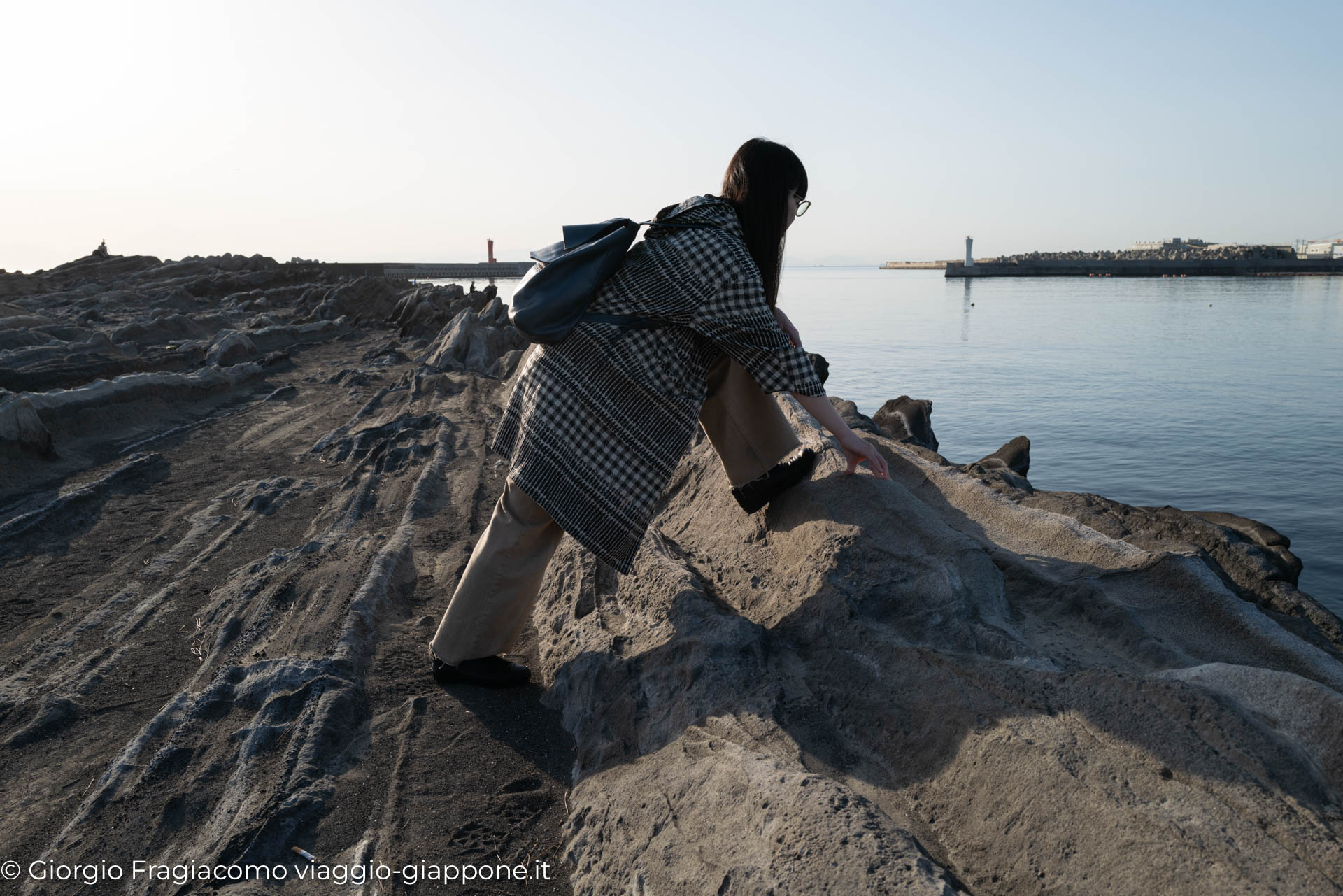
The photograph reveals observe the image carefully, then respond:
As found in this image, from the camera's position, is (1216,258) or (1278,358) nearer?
(1278,358)

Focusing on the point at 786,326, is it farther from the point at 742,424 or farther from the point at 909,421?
the point at 909,421

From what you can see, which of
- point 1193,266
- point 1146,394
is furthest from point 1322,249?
point 1146,394

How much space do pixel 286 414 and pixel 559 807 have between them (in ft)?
23.5

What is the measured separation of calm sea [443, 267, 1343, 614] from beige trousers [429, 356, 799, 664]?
4830mm

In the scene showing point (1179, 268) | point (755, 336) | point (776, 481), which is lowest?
point (776, 481)

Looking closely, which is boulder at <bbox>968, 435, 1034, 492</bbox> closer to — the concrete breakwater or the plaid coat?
the plaid coat

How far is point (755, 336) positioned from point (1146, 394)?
14.0 m

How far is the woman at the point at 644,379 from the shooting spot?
2.47 meters

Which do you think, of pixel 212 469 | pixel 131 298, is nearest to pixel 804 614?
pixel 212 469

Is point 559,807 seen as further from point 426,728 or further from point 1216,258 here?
point 1216,258

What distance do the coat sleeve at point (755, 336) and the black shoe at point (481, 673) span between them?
129cm

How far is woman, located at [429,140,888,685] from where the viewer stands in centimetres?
247

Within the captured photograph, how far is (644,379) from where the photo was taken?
2578 millimetres

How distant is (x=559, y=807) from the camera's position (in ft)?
7.42
